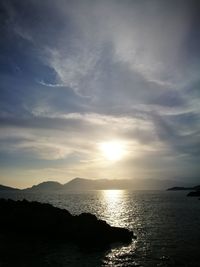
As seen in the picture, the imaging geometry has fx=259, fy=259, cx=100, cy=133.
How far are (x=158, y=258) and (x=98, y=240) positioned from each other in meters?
10.9

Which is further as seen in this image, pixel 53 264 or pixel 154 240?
pixel 154 240

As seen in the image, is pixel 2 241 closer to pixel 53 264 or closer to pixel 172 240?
pixel 53 264

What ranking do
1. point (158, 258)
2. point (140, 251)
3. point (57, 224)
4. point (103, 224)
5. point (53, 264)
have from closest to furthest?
1. point (53, 264)
2. point (158, 258)
3. point (140, 251)
4. point (103, 224)
5. point (57, 224)

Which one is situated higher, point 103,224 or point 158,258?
point 103,224

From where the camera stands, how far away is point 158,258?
29.2 metres

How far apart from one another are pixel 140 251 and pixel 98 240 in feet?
24.2

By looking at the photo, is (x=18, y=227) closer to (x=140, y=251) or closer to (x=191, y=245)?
(x=140, y=251)

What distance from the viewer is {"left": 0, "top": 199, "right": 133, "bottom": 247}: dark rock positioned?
38.9 metres

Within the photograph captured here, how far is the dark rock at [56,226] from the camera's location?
128ft

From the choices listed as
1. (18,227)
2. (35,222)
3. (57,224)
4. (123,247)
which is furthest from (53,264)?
(18,227)

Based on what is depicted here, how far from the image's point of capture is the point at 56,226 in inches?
1780

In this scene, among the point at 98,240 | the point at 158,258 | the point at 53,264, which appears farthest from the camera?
the point at 98,240

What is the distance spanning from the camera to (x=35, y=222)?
47500 millimetres

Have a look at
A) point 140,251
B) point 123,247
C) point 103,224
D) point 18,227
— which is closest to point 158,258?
point 140,251
